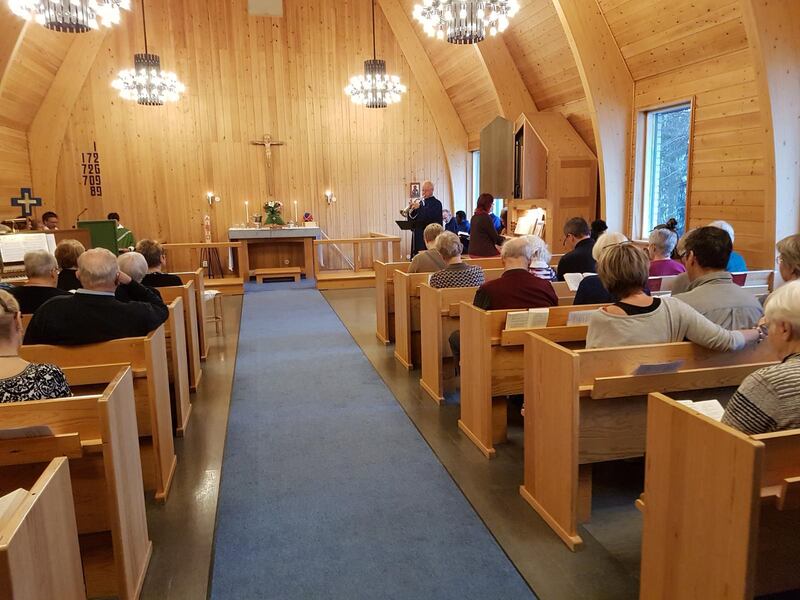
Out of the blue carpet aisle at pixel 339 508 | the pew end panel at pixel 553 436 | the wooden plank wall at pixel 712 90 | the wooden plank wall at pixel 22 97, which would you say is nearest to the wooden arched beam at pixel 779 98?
the wooden plank wall at pixel 712 90

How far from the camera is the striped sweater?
1.50 metres

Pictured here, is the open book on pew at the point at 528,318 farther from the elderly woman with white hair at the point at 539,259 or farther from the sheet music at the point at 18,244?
the sheet music at the point at 18,244

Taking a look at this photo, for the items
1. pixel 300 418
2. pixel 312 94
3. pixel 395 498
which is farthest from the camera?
pixel 312 94

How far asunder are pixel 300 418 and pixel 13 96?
761cm

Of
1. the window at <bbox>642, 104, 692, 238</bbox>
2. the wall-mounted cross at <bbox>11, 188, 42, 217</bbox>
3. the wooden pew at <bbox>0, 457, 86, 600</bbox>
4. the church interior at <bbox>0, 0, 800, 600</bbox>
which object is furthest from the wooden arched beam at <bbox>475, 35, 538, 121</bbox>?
the wooden pew at <bbox>0, 457, 86, 600</bbox>

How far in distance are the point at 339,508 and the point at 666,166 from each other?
560cm

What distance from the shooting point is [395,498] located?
276 centimetres

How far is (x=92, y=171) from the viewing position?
9.93 m

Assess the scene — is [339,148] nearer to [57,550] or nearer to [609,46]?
[609,46]

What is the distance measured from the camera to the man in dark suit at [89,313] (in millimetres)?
2699

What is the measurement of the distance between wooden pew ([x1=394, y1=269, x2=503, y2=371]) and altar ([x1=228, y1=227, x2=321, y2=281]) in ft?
17.3

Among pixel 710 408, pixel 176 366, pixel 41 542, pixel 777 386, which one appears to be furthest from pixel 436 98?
pixel 41 542

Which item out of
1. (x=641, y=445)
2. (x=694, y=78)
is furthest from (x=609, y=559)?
Answer: (x=694, y=78)

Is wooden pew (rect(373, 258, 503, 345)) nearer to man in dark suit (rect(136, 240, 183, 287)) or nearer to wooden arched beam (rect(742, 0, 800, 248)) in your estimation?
man in dark suit (rect(136, 240, 183, 287))
